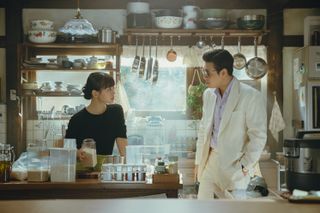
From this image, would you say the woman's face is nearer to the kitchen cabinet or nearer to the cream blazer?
the cream blazer

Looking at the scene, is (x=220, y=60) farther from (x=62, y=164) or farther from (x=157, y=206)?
(x=157, y=206)

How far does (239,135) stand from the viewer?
3854 millimetres

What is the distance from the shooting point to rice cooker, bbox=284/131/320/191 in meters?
2.69

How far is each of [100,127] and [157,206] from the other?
2058 millimetres

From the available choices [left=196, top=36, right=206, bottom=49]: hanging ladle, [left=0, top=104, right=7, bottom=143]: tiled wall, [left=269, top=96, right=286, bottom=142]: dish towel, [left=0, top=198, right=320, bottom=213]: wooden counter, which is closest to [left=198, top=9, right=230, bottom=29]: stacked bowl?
[left=196, top=36, right=206, bottom=49]: hanging ladle

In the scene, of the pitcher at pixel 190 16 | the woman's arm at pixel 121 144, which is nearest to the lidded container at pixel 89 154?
the woman's arm at pixel 121 144

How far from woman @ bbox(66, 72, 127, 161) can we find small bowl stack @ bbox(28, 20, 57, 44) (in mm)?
1739

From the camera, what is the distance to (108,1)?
5.98 metres

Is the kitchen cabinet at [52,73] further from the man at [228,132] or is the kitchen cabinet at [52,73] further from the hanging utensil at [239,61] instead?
the man at [228,132]

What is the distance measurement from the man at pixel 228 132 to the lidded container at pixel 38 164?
4.01 ft

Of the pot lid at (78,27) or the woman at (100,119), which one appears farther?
the pot lid at (78,27)

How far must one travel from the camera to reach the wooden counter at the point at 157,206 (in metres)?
1.95

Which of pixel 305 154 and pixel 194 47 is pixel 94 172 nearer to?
pixel 305 154

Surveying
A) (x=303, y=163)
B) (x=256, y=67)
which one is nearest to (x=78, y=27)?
(x=256, y=67)
